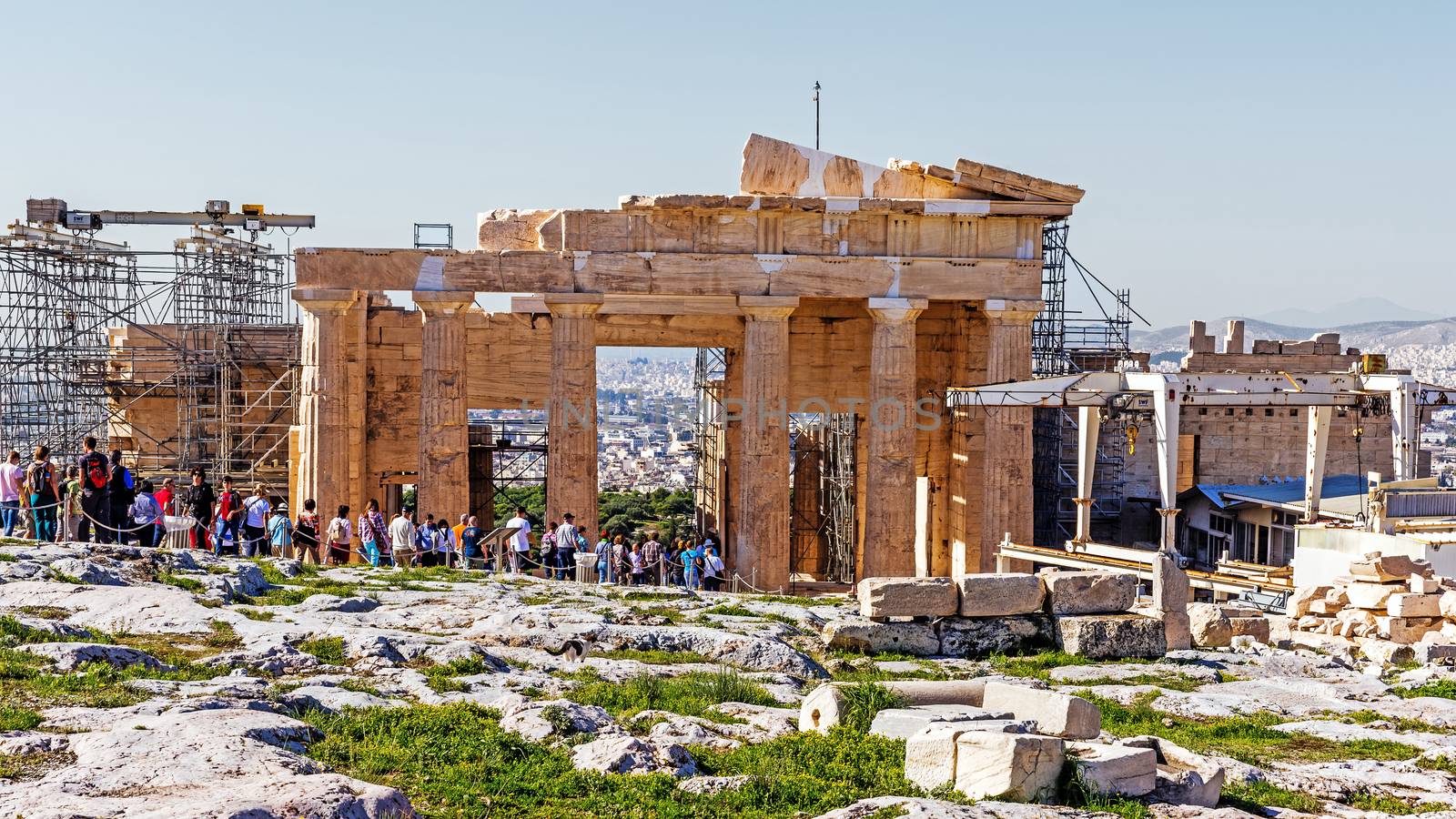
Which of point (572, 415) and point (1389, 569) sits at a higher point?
point (572, 415)

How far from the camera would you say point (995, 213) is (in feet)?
98.0

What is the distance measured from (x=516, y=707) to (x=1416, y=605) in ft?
47.7

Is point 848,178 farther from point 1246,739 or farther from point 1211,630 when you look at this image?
point 1246,739

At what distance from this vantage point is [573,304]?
96.6 feet

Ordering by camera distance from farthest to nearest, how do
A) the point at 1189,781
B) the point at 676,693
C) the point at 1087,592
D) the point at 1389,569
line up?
the point at 1389,569 → the point at 1087,592 → the point at 676,693 → the point at 1189,781

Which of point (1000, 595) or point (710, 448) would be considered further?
point (710, 448)

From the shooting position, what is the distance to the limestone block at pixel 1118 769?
10.7 m

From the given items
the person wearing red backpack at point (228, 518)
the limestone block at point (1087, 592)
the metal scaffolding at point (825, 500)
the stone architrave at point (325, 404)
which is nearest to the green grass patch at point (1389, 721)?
the limestone block at point (1087, 592)

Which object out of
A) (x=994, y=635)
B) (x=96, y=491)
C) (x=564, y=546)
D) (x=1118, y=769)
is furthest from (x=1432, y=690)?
(x=96, y=491)

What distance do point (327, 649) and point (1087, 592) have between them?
29.9 feet

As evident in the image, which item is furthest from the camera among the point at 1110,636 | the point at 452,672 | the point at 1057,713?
the point at 1110,636

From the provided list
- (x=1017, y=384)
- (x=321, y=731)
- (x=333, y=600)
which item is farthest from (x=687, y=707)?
(x=1017, y=384)

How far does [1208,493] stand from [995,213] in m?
12.4

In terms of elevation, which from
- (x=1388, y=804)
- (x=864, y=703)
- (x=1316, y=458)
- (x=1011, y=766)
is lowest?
(x=1388, y=804)
